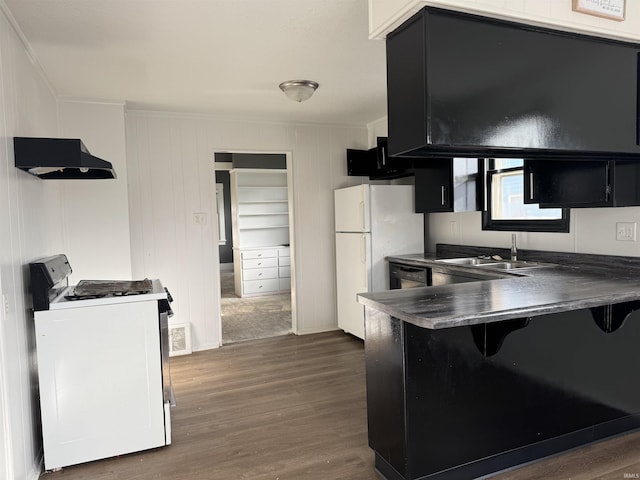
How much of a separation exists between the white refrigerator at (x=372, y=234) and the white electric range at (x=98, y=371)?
2.15 metres

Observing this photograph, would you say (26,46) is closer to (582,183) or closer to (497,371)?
(497,371)

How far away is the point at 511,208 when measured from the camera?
349 cm

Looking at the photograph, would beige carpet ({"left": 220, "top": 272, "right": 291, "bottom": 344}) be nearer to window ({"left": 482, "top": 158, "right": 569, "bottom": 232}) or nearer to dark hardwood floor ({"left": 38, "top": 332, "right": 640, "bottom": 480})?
dark hardwood floor ({"left": 38, "top": 332, "right": 640, "bottom": 480})

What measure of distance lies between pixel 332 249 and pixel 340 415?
7.76 ft

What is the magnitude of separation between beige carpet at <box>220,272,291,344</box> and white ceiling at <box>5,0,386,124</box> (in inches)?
98.5

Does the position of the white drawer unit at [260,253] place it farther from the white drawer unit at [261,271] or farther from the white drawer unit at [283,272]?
the white drawer unit at [283,272]

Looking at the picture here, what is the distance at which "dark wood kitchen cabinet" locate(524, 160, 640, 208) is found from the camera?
7.81 ft

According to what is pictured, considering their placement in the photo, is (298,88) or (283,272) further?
(283,272)

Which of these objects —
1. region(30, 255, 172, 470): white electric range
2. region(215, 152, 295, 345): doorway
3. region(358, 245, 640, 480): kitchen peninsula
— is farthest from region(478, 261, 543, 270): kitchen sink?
region(215, 152, 295, 345): doorway

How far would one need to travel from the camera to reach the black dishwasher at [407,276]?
360 cm

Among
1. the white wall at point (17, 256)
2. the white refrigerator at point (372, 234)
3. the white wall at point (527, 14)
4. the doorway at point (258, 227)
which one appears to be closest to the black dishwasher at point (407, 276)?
the white refrigerator at point (372, 234)

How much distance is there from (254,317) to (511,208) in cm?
354

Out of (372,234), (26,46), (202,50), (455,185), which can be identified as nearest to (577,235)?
(455,185)

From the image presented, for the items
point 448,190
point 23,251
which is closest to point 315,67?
point 448,190
